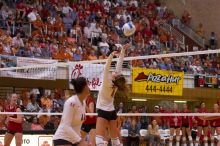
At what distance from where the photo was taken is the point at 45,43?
63.2 ft

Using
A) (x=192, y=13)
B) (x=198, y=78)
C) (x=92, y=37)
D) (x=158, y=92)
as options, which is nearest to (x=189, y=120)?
(x=158, y=92)

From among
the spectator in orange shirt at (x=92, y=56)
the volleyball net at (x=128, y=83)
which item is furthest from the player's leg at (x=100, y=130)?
the spectator in orange shirt at (x=92, y=56)

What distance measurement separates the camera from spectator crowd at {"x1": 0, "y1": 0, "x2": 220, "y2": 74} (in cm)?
1891

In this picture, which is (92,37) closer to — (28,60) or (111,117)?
(28,60)

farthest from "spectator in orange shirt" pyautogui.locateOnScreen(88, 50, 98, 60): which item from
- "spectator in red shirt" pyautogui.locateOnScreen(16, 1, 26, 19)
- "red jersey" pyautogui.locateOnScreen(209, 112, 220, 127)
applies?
"red jersey" pyautogui.locateOnScreen(209, 112, 220, 127)

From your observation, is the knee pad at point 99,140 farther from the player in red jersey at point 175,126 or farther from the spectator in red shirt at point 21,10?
the spectator in red shirt at point 21,10

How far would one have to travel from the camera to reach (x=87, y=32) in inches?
884

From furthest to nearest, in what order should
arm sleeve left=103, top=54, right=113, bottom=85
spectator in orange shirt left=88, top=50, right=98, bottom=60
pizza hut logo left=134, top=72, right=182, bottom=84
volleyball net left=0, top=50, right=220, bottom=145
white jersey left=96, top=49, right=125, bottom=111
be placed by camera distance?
spectator in orange shirt left=88, top=50, right=98, bottom=60 < pizza hut logo left=134, top=72, right=182, bottom=84 < volleyball net left=0, top=50, right=220, bottom=145 < white jersey left=96, top=49, right=125, bottom=111 < arm sleeve left=103, top=54, right=113, bottom=85

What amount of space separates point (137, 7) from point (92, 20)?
5.40m

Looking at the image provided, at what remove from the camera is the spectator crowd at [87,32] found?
18906 mm

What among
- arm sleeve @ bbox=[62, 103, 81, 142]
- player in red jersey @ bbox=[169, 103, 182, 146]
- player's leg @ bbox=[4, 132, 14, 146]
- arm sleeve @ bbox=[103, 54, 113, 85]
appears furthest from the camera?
player in red jersey @ bbox=[169, 103, 182, 146]

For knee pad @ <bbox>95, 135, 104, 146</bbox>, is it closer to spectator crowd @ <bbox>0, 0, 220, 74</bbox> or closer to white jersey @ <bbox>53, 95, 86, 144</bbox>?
white jersey @ <bbox>53, 95, 86, 144</bbox>

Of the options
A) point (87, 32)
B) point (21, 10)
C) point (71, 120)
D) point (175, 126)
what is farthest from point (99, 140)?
point (87, 32)

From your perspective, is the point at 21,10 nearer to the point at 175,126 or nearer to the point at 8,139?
the point at 175,126
